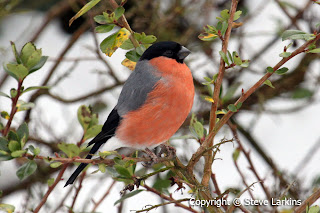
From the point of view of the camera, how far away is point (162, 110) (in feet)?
2.89

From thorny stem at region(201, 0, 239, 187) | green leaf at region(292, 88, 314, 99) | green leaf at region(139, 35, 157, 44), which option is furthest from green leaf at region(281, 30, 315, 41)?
green leaf at region(292, 88, 314, 99)

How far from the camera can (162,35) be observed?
5.42ft

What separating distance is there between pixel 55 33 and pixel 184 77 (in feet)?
4.22

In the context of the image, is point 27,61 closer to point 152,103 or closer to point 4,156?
point 4,156

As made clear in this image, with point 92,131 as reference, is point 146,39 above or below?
above

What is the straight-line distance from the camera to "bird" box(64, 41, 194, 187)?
2.83 feet

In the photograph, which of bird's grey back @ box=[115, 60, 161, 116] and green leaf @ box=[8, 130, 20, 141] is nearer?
green leaf @ box=[8, 130, 20, 141]

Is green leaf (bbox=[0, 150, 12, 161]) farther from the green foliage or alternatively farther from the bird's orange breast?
the bird's orange breast

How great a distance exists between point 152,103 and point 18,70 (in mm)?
279

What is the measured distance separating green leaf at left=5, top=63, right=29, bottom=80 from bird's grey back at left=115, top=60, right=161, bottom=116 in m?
0.24

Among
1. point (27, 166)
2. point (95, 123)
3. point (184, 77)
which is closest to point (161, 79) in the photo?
point (184, 77)

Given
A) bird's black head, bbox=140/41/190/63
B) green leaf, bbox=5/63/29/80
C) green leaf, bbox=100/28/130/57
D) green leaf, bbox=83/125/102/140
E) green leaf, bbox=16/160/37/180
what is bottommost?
green leaf, bbox=16/160/37/180

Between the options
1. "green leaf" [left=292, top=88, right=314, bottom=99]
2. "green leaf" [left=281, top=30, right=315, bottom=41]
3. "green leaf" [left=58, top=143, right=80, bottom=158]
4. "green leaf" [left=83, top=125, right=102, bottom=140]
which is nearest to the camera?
"green leaf" [left=281, top=30, right=315, bottom=41]

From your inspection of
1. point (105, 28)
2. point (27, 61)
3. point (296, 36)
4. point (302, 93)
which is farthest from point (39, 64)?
point (302, 93)
